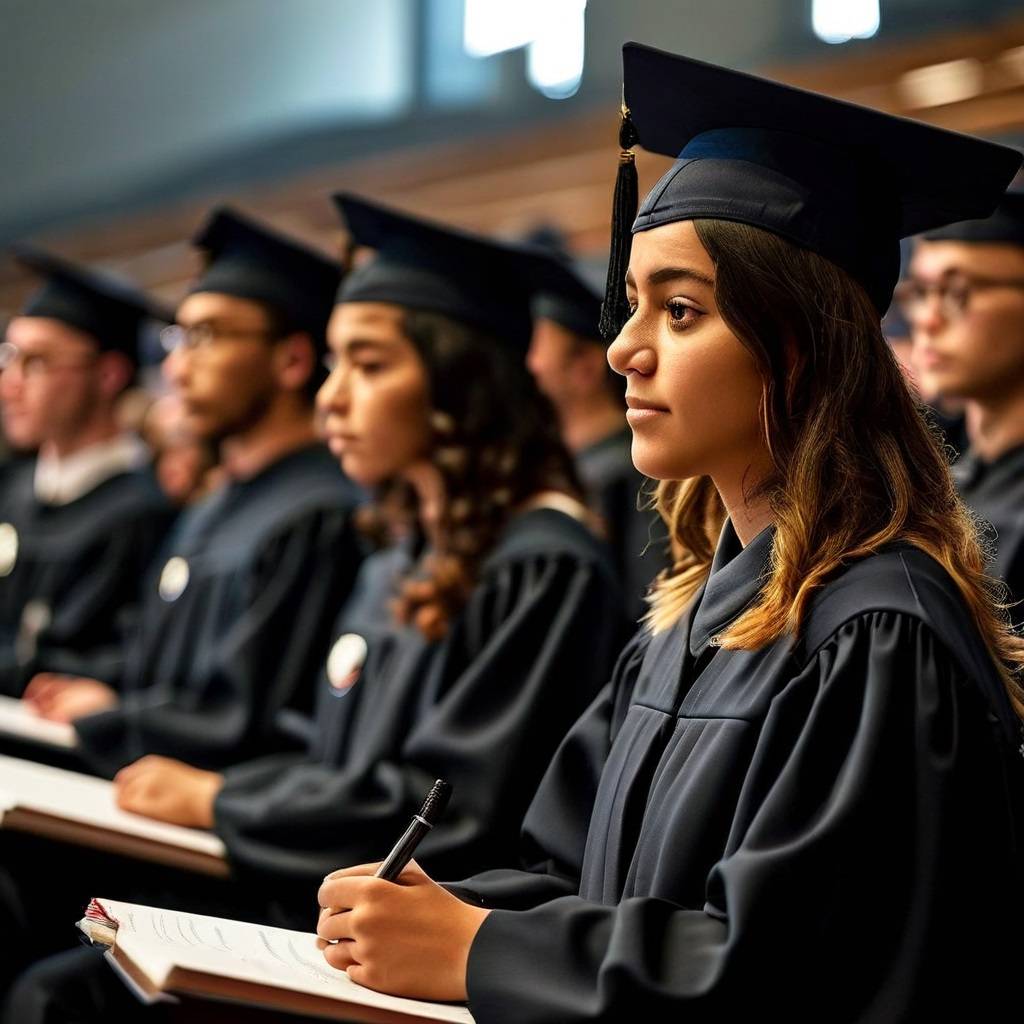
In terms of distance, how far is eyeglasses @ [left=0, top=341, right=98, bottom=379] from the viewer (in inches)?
201

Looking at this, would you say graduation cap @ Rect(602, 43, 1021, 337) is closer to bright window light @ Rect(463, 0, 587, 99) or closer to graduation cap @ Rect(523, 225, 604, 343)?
graduation cap @ Rect(523, 225, 604, 343)

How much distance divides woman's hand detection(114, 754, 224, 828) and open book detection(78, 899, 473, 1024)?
1346 millimetres

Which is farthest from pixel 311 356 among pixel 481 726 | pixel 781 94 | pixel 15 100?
pixel 15 100

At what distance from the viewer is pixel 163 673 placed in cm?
403

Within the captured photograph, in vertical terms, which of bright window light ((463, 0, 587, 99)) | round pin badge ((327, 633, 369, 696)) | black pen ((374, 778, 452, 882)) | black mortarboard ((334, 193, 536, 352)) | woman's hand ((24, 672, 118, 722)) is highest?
bright window light ((463, 0, 587, 99))

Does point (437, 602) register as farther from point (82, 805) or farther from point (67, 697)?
point (67, 697)

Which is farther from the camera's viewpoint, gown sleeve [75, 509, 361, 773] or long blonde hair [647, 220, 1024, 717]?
gown sleeve [75, 509, 361, 773]

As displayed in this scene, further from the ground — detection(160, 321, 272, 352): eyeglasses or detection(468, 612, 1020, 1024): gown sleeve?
detection(160, 321, 272, 352): eyeglasses

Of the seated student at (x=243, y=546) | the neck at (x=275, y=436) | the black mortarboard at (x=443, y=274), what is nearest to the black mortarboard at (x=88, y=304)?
the seated student at (x=243, y=546)

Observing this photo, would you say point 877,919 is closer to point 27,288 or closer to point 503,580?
point 503,580

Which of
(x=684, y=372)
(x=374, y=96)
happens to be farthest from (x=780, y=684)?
(x=374, y=96)

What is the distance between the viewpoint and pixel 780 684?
1.62 metres

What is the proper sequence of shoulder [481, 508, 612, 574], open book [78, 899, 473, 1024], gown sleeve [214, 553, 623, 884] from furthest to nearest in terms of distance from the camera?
shoulder [481, 508, 612, 574], gown sleeve [214, 553, 623, 884], open book [78, 899, 473, 1024]

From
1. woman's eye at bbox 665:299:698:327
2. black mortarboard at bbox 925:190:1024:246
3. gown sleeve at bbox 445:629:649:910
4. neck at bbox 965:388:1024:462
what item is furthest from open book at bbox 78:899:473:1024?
black mortarboard at bbox 925:190:1024:246
